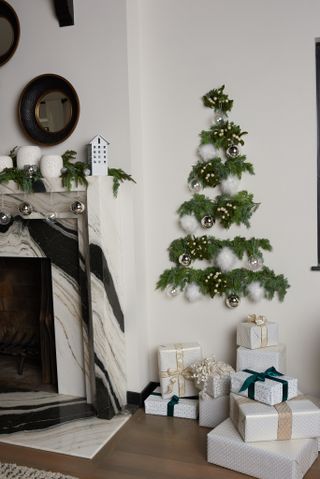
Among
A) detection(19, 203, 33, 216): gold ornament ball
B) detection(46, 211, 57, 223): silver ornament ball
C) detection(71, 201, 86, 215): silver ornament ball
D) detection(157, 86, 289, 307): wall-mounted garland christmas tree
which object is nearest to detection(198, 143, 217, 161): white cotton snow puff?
detection(157, 86, 289, 307): wall-mounted garland christmas tree

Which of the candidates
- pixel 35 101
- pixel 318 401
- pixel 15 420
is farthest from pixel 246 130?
pixel 15 420

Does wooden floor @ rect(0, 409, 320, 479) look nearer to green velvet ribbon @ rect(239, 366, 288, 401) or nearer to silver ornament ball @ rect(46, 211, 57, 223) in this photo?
green velvet ribbon @ rect(239, 366, 288, 401)

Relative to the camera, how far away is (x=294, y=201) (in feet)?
9.07

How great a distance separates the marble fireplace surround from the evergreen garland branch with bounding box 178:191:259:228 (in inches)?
17.1

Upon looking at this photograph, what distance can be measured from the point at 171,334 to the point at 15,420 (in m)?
1.04

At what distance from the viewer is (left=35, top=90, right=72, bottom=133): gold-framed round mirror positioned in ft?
9.78

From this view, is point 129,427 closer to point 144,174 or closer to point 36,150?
point 144,174

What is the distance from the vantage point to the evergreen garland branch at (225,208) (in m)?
2.83

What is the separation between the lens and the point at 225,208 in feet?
9.36

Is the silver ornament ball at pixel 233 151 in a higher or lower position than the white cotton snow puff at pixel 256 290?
higher

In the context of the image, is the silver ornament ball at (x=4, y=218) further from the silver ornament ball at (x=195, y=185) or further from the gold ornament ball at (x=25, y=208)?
the silver ornament ball at (x=195, y=185)

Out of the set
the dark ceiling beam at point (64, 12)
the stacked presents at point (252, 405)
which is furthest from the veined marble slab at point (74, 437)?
the dark ceiling beam at point (64, 12)

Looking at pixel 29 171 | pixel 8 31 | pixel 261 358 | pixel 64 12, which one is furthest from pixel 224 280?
pixel 8 31

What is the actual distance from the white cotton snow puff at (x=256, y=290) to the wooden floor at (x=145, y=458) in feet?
2.57
